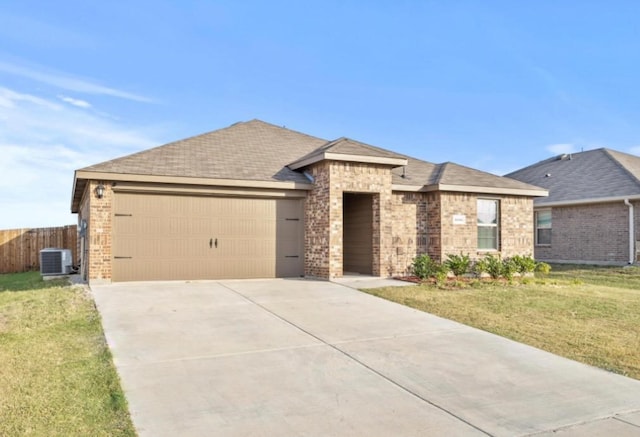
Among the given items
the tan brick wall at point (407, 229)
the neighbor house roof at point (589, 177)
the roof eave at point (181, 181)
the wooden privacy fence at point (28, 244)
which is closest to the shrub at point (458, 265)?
the tan brick wall at point (407, 229)

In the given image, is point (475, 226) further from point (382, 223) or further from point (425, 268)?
point (382, 223)

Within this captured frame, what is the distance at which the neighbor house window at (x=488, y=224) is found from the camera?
46.0 ft

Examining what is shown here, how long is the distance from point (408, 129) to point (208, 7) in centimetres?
1016

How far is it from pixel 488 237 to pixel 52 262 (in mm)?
13910

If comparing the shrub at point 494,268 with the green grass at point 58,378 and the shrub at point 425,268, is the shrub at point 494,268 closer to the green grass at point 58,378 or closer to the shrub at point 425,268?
the shrub at point 425,268

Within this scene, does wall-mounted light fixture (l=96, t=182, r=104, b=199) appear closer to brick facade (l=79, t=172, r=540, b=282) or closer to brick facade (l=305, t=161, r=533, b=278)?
brick facade (l=79, t=172, r=540, b=282)

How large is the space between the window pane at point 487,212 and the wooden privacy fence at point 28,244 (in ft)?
53.2

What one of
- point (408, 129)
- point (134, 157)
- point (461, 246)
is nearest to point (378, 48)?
point (408, 129)

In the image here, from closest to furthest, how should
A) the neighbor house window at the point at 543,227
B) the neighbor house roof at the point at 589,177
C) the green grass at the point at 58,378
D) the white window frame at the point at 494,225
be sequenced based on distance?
the green grass at the point at 58,378 → the white window frame at the point at 494,225 → the neighbor house roof at the point at 589,177 → the neighbor house window at the point at 543,227

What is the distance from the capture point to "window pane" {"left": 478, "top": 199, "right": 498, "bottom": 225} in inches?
551

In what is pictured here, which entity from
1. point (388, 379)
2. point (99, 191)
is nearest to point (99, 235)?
point (99, 191)

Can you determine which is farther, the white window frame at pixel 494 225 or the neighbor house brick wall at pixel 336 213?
the white window frame at pixel 494 225

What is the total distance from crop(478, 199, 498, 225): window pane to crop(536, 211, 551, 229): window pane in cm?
774

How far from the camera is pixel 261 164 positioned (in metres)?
12.9
